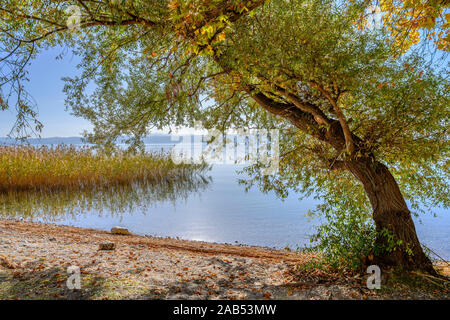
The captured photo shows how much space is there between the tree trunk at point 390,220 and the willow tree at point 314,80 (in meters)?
0.02

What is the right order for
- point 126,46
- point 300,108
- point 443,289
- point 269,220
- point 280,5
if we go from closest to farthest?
point 443,289 → point 280,5 → point 300,108 → point 126,46 → point 269,220

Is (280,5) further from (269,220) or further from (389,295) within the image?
(269,220)

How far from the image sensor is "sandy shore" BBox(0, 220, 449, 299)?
3566 millimetres

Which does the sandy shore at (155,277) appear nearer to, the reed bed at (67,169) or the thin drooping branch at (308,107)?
the thin drooping branch at (308,107)

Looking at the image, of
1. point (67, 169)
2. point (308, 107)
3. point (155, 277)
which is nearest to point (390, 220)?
point (308, 107)

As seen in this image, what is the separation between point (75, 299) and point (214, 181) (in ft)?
47.1

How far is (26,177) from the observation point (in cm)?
1270

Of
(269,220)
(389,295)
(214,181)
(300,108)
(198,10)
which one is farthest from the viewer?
→ (214,181)

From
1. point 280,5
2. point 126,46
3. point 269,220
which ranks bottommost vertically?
point 269,220

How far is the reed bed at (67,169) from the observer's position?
1266 centimetres

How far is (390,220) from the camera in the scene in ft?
15.5

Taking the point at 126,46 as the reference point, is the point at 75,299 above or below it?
below

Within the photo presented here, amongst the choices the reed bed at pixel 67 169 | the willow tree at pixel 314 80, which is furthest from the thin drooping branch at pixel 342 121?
the reed bed at pixel 67 169

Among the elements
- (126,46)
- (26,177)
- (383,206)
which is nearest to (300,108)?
(383,206)
